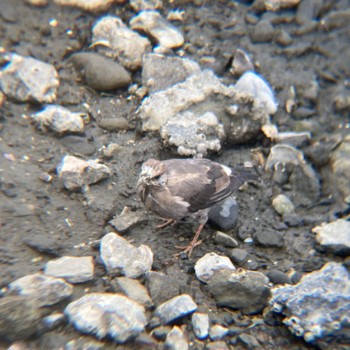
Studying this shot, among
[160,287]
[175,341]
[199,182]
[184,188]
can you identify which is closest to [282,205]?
[199,182]

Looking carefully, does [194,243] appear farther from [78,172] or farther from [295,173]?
[295,173]

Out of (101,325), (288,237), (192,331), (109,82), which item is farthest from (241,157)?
(101,325)


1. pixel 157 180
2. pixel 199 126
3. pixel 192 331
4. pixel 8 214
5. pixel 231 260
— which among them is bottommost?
pixel 192 331

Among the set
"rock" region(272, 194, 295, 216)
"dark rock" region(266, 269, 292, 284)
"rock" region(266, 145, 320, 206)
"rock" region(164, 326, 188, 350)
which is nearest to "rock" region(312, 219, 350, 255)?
"rock" region(272, 194, 295, 216)

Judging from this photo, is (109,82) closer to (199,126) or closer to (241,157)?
(199,126)

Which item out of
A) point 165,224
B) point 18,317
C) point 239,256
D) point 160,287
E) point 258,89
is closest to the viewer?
point 18,317

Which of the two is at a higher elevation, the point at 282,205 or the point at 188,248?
the point at 282,205

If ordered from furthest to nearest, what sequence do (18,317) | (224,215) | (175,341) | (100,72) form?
1. (100,72)
2. (224,215)
3. (175,341)
4. (18,317)
